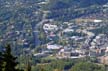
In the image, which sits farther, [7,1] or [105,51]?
[7,1]

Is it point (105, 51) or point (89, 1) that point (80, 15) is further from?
point (105, 51)

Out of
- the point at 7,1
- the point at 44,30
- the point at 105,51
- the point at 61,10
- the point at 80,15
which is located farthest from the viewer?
the point at 7,1

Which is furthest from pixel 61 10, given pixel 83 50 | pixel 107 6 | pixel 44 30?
pixel 83 50

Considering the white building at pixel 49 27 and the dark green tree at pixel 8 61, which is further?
the white building at pixel 49 27

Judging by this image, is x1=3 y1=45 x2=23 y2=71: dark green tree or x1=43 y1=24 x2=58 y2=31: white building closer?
x1=3 y1=45 x2=23 y2=71: dark green tree

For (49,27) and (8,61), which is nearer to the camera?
(8,61)

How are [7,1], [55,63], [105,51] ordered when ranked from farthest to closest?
1. [7,1]
2. [105,51]
3. [55,63]

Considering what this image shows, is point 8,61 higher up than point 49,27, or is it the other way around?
point 8,61

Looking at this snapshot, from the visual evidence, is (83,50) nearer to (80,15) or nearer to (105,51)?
(105,51)

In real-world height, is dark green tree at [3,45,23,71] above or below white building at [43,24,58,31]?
above

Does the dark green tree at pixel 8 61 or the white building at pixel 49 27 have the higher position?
the dark green tree at pixel 8 61
